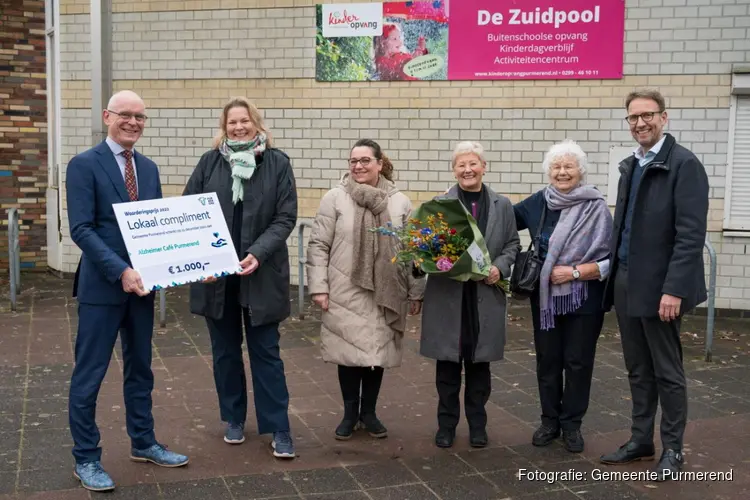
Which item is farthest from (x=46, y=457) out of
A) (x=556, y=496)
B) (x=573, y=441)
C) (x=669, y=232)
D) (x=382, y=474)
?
(x=669, y=232)

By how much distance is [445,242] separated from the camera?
15.2 ft

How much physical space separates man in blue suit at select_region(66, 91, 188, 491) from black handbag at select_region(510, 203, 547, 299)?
2.11 m

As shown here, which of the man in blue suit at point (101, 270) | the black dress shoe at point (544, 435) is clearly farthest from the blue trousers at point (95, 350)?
the black dress shoe at point (544, 435)

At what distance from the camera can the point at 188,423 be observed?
211 inches

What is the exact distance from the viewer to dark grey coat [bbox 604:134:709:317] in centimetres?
429

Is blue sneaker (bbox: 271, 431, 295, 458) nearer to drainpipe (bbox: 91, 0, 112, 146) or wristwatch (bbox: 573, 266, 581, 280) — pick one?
wristwatch (bbox: 573, 266, 581, 280)

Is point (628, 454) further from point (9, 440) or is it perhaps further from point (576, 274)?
point (9, 440)

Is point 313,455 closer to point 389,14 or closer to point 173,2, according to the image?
point 389,14

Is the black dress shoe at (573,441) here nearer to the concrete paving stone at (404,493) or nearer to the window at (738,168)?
the concrete paving stone at (404,493)

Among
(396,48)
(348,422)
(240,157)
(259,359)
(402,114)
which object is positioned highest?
(396,48)

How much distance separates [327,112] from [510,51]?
2.32 m

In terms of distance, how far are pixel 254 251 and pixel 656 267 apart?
7.21ft

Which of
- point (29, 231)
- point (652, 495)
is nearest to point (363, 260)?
point (652, 495)

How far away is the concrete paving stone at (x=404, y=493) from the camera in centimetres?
421
